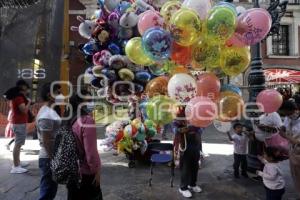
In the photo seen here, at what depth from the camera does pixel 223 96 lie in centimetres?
496

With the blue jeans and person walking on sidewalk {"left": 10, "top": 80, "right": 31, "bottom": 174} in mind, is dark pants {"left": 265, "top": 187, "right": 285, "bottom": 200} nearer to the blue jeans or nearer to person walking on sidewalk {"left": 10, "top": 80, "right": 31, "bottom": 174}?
the blue jeans

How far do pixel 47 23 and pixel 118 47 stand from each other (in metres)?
1.59

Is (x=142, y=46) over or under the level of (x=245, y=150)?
over

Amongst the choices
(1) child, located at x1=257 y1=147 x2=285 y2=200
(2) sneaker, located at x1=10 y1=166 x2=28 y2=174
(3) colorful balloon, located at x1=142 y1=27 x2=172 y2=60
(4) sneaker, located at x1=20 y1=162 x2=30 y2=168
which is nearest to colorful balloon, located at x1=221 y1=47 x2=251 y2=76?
(3) colorful balloon, located at x1=142 y1=27 x2=172 y2=60

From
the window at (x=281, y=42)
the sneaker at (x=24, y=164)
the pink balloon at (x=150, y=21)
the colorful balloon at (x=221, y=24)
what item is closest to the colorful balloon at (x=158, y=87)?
the pink balloon at (x=150, y=21)

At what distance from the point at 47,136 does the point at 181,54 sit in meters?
2.03

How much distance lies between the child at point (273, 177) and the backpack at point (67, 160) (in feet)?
7.52

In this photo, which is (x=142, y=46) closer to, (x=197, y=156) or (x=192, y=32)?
(x=192, y=32)

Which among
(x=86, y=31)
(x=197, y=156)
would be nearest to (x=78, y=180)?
(x=197, y=156)

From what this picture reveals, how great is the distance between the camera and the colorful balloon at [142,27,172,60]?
4656 mm

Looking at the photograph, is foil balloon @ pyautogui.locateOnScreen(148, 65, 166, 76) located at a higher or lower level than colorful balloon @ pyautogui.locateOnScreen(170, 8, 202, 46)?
lower

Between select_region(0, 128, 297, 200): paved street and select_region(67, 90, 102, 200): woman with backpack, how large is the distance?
1.60 meters

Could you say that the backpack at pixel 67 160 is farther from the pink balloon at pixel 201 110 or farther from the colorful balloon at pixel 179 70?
the colorful balloon at pixel 179 70

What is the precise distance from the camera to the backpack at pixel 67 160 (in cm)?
376
